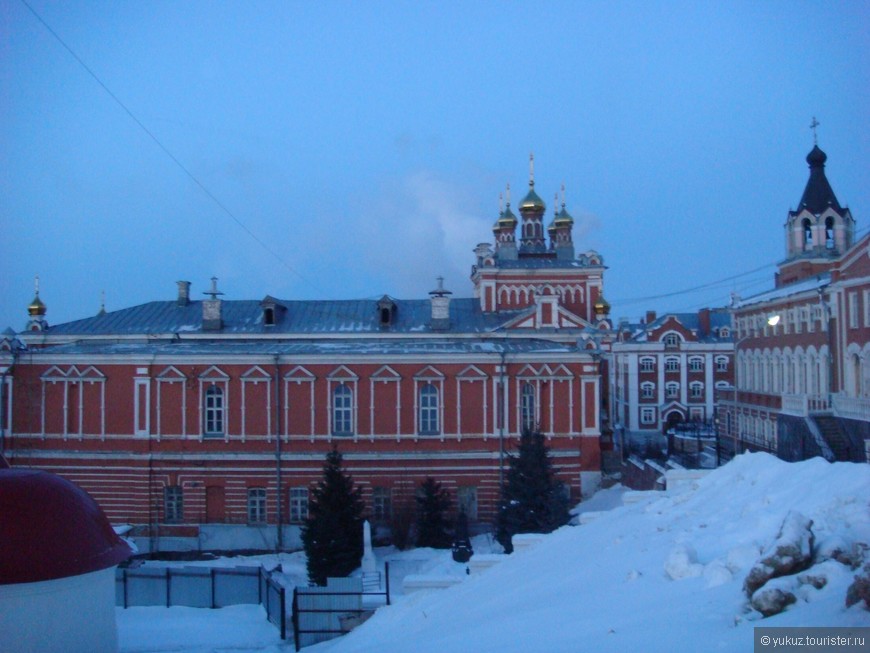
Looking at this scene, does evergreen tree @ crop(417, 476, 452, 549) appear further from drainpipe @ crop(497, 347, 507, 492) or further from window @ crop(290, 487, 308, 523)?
window @ crop(290, 487, 308, 523)

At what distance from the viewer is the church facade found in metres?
29.4

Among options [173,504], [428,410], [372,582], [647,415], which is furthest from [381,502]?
[647,415]

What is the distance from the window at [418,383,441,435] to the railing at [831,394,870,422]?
1325 cm

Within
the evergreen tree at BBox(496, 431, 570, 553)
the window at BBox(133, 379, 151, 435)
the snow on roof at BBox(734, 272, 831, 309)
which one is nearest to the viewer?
the evergreen tree at BBox(496, 431, 570, 553)

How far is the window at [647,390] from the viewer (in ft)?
193

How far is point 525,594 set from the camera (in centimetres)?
1057

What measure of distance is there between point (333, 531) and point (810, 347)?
1740cm

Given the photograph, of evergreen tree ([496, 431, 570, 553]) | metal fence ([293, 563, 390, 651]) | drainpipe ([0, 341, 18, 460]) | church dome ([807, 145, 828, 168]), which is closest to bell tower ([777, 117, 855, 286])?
church dome ([807, 145, 828, 168])

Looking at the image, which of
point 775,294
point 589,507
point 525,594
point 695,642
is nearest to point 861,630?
point 695,642

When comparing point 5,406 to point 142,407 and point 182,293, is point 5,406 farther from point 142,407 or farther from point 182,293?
point 182,293

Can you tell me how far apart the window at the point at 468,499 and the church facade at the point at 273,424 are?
0.14ft

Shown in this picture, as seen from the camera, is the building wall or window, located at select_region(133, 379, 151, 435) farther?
window, located at select_region(133, 379, 151, 435)

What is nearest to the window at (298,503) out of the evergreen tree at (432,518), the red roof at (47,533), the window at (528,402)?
the evergreen tree at (432,518)

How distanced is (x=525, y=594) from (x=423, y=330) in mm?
27368
